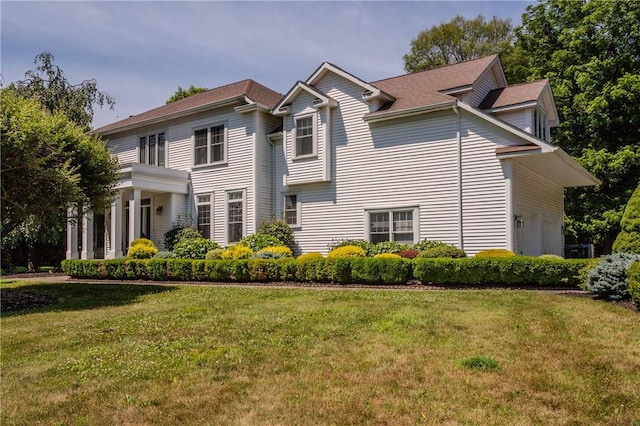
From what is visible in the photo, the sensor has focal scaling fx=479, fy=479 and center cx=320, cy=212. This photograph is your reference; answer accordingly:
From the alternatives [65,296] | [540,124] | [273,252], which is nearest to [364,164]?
[273,252]

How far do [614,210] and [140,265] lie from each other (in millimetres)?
21544

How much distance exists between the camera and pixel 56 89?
26.8m

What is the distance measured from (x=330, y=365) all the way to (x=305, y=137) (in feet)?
48.9

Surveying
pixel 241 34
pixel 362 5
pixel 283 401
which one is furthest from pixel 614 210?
pixel 283 401

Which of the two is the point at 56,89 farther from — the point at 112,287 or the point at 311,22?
the point at 311,22

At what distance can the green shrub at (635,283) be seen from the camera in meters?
8.19

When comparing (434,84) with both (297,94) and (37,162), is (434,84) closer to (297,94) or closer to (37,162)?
(297,94)

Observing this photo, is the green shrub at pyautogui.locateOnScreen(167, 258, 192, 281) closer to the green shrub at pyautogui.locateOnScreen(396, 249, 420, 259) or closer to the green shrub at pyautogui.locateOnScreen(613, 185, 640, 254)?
the green shrub at pyautogui.locateOnScreen(396, 249, 420, 259)

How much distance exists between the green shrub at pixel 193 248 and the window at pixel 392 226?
6729mm

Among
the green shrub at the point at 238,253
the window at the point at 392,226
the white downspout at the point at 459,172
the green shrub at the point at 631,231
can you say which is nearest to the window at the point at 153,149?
the green shrub at the point at 238,253

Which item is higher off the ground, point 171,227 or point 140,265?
point 171,227

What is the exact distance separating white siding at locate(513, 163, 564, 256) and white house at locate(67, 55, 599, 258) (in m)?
0.08

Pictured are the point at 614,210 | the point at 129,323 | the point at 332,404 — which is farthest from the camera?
the point at 614,210

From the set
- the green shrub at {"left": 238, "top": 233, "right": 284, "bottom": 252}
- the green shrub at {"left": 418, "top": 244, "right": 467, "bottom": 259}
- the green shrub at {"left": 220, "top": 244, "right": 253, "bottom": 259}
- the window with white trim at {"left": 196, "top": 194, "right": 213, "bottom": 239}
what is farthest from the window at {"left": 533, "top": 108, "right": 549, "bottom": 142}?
the window with white trim at {"left": 196, "top": 194, "right": 213, "bottom": 239}
